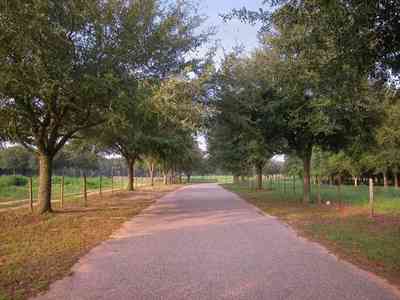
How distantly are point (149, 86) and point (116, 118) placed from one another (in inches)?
62.9

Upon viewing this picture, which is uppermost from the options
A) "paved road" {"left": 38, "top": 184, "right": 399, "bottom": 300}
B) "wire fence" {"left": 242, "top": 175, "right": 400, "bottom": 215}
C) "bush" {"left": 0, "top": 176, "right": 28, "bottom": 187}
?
"bush" {"left": 0, "top": 176, "right": 28, "bottom": 187}

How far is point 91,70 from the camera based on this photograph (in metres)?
13.3

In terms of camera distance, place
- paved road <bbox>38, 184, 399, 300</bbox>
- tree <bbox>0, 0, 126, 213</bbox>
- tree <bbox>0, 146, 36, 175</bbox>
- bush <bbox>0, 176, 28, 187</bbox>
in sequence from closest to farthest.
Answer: paved road <bbox>38, 184, 399, 300</bbox>
tree <bbox>0, 0, 126, 213</bbox>
bush <bbox>0, 176, 28, 187</bbox>
tree <bbox>0, 146, 36, 175</bbox>

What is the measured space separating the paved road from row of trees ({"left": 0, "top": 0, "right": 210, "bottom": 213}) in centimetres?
473

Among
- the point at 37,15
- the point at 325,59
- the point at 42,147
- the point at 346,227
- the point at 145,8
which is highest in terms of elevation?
the point at 145,8

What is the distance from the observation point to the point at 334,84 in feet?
29.0

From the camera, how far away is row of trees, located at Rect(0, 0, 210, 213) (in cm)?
1182

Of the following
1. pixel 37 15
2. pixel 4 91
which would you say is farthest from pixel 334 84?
pixel 4 91

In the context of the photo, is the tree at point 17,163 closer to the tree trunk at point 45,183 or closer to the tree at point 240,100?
the tree trunk at point 45,183

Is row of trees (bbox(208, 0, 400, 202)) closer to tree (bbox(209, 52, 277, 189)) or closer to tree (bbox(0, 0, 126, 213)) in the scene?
tree (bbox(209, 52, 277, 189))

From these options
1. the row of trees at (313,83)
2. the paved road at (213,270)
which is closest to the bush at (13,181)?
the row of trees at (313,83)

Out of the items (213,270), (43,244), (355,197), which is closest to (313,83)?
(213,270)

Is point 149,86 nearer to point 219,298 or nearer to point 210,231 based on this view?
point 210,231

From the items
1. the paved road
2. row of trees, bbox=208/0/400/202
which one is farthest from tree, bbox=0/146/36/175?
the paved road
